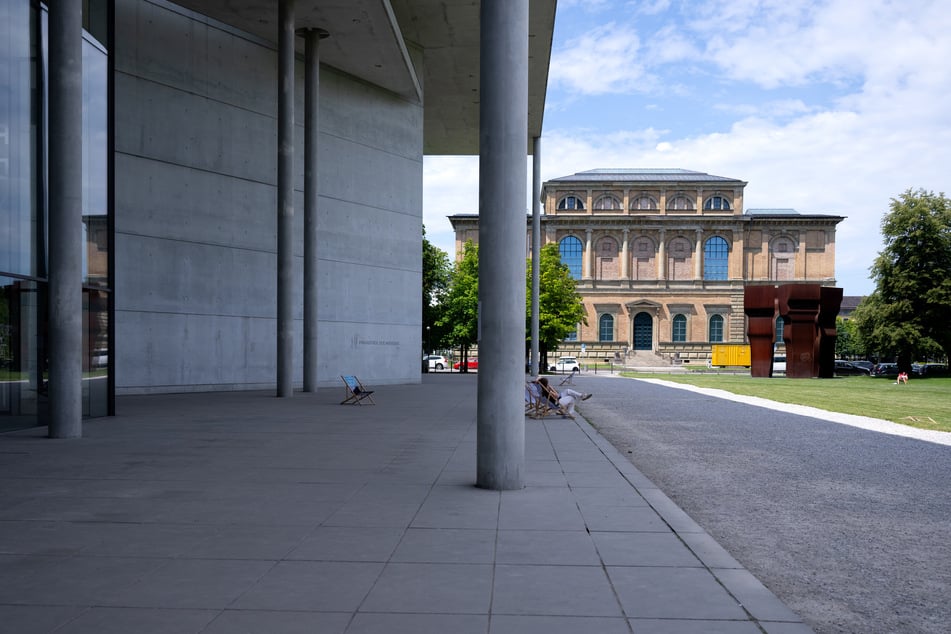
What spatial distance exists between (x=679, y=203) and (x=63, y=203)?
83945 millimetres

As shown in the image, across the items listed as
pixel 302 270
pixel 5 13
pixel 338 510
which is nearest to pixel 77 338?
pixel 5 13

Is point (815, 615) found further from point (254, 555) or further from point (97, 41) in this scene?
point (97, 41)

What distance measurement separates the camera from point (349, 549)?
18.3ft

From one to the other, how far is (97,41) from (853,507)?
14.9 metres

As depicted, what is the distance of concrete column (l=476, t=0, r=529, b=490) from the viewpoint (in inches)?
311

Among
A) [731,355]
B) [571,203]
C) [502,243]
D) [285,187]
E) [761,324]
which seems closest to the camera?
[502,243]

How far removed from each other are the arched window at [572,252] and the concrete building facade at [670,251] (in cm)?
12

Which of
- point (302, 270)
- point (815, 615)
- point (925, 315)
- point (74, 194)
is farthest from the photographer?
point (925, 315)

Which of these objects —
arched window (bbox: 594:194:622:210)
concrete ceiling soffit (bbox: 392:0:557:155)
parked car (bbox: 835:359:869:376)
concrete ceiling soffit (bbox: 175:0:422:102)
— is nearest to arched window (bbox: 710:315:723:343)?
Answer: arched window (bbox: 594:194:622:210)

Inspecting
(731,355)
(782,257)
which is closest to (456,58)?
(731,355)

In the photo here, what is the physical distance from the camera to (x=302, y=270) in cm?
2667

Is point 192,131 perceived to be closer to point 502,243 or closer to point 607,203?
point 502,243

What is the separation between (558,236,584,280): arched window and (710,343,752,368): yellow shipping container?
24527mm

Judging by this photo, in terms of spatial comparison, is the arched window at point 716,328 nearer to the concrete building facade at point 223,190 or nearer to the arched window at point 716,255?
the arched window at point 716,255
